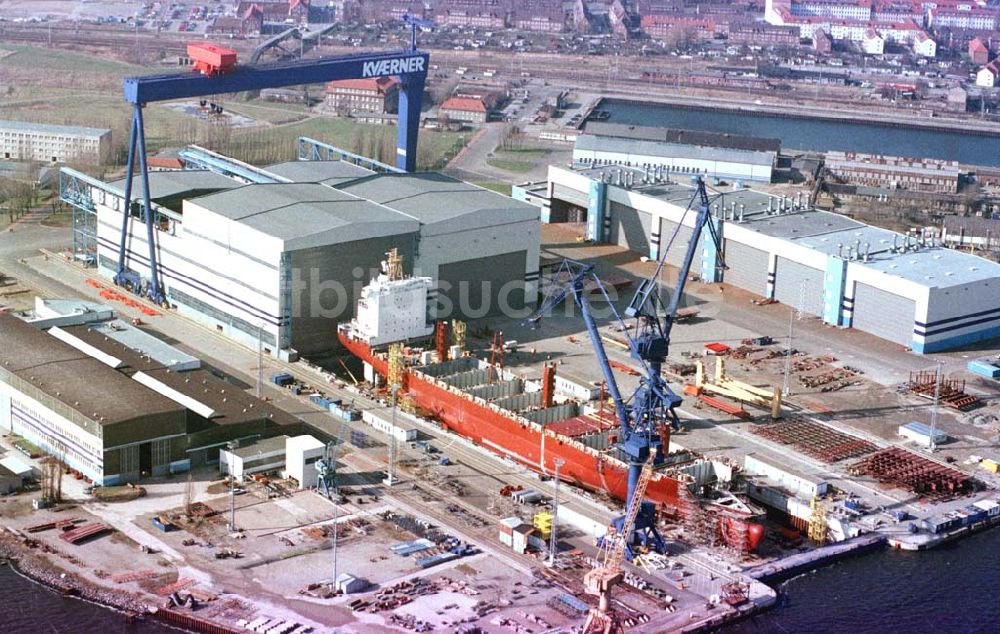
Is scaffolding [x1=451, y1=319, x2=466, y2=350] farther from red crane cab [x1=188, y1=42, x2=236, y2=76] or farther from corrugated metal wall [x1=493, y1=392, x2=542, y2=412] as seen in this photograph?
red crane cab [x1=188, y1=42, x2=236, y2=76]

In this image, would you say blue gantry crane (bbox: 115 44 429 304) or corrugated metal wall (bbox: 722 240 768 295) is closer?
blue gantry crane (bbox: 115 44 429 304)

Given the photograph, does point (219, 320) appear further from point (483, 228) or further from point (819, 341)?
point (819, 341)

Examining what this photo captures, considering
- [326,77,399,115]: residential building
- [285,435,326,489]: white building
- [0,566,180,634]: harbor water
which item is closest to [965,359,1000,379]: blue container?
[285,435,326,489]: white building

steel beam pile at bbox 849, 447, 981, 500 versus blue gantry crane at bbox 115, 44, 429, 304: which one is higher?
blue gantry crane at bbox 115, 44, 429, 304

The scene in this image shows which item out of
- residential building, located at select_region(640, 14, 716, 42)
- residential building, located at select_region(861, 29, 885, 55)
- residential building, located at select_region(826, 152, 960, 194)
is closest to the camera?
residential building, located at select_region(826, 152, 960, 194)

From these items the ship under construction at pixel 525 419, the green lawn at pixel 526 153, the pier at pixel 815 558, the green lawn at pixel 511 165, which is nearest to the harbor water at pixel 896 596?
the pier at pixel 815 558

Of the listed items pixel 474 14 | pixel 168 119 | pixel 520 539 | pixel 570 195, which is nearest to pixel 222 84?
pixel 570 195
